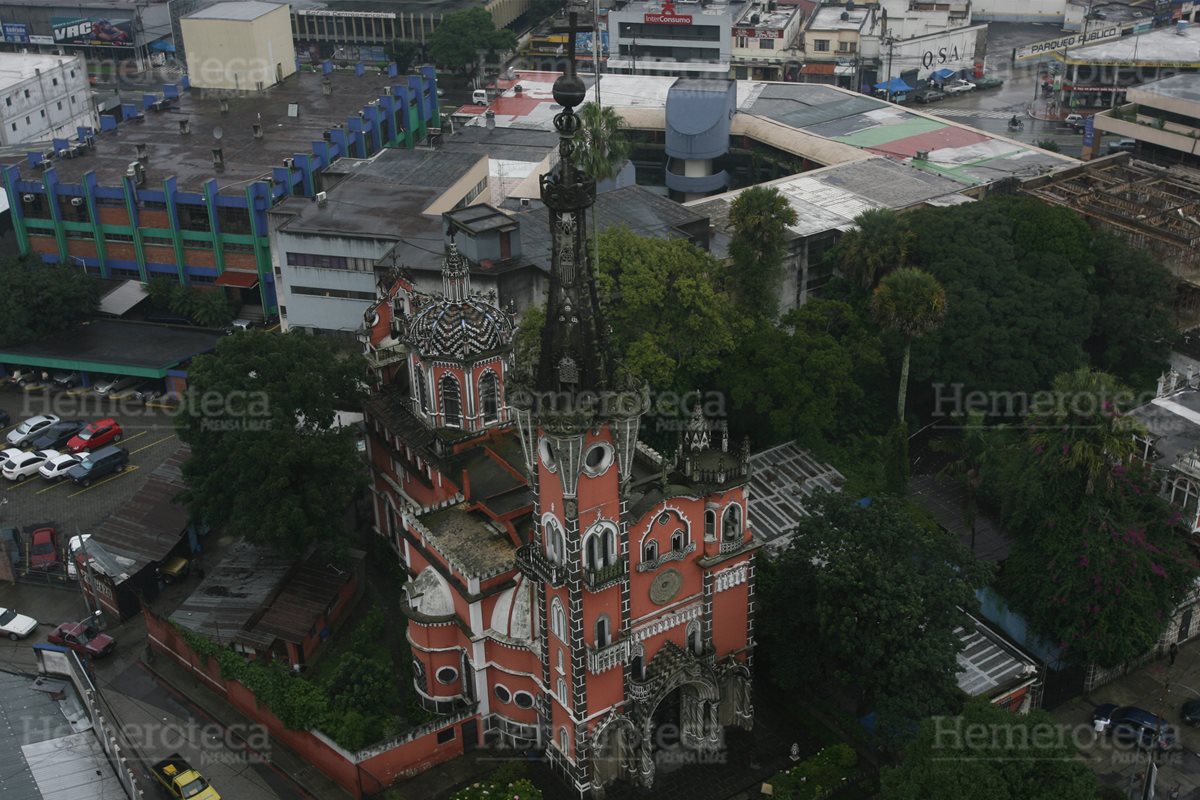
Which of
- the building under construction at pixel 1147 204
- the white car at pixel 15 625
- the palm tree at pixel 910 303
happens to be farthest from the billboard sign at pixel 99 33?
the palm tree at pixel 910 303

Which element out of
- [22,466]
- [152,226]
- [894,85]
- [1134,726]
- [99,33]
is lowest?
[1134,726]

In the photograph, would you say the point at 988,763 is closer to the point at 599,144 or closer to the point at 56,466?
the point at 599,144

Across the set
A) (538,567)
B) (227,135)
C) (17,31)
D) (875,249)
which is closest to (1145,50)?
(875,249)

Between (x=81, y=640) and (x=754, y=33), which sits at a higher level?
(x=754, y=33)

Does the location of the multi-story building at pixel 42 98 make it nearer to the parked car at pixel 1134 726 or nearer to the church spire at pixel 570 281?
the church spire at pixel 570 281

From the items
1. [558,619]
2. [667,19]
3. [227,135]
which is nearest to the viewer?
[558,619]

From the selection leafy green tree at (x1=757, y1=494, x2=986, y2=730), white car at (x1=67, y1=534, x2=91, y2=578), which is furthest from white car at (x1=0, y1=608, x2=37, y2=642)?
leafy green tree at (x1=757, y1=494, x2=986, y2=730)

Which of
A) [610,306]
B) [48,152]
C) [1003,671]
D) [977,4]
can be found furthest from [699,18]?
[1003,671]

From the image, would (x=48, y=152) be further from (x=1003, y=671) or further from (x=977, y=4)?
(x=977, y=4)
